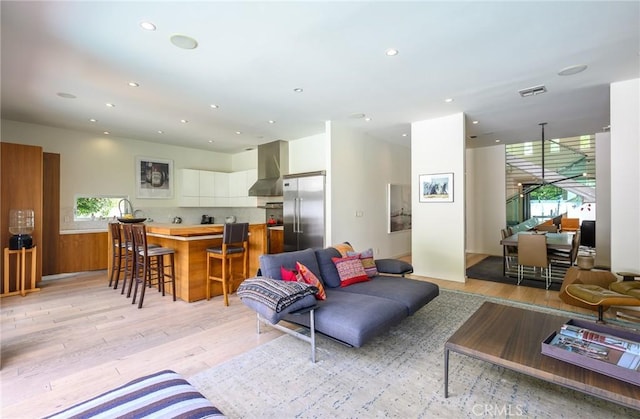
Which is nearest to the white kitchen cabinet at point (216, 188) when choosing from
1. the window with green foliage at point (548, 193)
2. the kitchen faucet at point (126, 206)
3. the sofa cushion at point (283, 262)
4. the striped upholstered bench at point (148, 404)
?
the kitchen faucet at point (126, 206)

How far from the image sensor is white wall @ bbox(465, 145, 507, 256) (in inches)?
302

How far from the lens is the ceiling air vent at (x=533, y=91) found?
3.83m

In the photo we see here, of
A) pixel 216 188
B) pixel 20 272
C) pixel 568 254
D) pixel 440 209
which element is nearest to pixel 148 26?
pixel 20 272

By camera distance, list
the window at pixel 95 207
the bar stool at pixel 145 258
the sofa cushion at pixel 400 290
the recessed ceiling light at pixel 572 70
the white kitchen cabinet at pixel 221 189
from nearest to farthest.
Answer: the sofa cushion at pixel 400 290 < the recessed ceiling light at pixel 572 70 < the bar stool at pixel 145 258 < the window at pixel 95 207 < the white kitchen cabinet at pixel 221 189

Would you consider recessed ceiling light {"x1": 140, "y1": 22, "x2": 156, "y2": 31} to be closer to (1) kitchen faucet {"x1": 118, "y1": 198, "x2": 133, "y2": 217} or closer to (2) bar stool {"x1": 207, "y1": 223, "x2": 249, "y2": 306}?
(2) bar stool {"x1": 207, "y1": 223, "x2": 249, "y2": 306}

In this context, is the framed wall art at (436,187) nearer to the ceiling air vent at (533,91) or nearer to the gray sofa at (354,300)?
the ceiling air vent at (533,91)

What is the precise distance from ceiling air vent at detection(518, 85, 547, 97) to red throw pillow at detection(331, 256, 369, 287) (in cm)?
314

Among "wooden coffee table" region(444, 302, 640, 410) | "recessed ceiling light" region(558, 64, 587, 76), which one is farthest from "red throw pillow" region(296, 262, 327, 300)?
"recessed ceiling light" region(558, 64, 587, 76)

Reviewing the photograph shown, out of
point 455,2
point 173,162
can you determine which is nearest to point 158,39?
point 455,2

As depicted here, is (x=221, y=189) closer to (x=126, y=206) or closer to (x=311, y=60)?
(x=126, y=206)

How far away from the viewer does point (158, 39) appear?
264cm

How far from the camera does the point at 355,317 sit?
2.37m

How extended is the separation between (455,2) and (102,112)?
507cm

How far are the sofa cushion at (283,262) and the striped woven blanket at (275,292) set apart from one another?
11.4 inches
